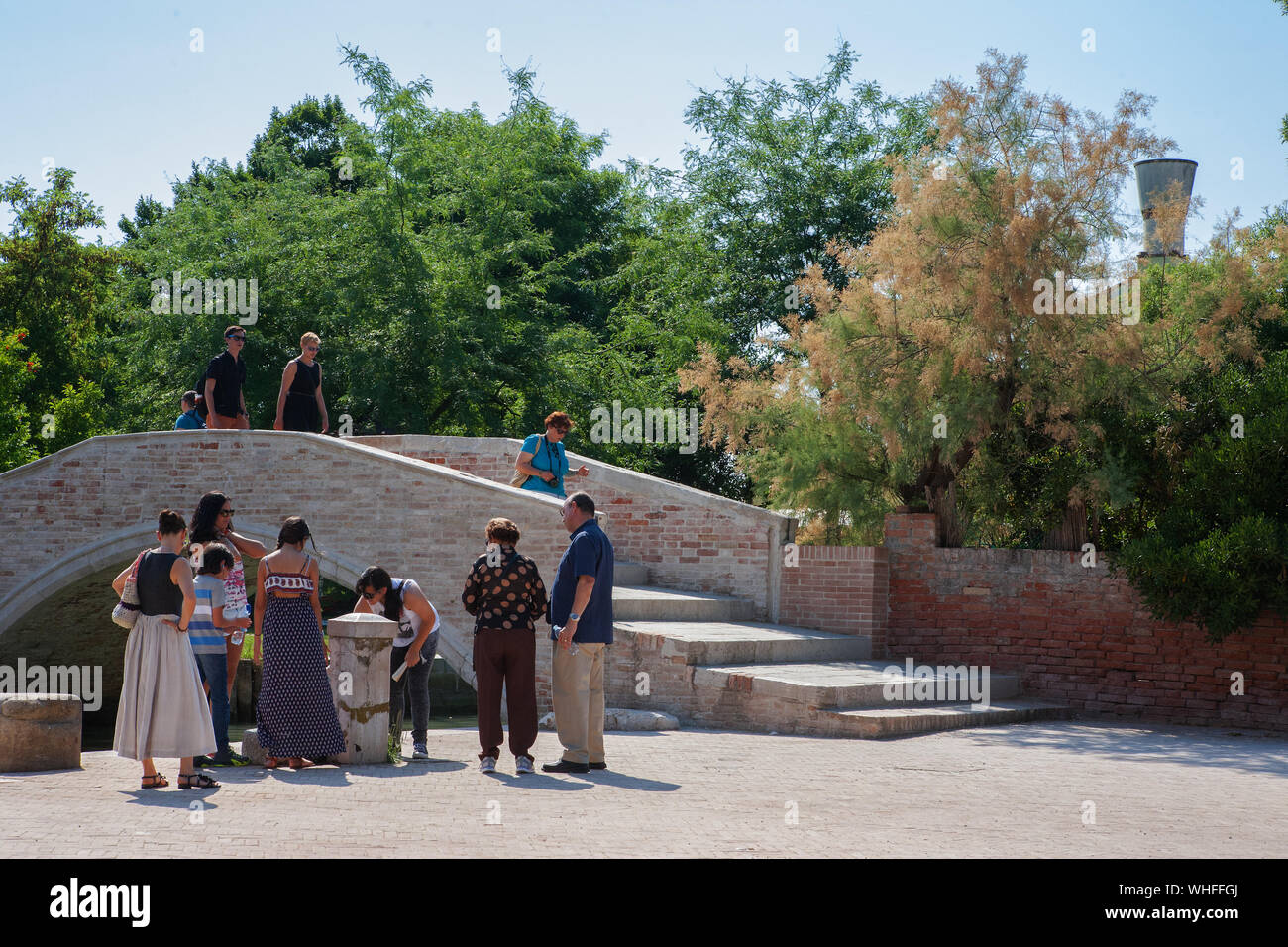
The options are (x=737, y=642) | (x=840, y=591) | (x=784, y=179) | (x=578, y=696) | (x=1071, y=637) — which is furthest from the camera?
(x=784, y=179)

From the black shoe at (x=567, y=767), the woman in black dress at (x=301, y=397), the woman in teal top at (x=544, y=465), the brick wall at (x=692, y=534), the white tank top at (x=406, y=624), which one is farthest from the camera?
the woman in black dress at (x=301, y=397)

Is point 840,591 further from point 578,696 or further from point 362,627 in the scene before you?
point 362,627

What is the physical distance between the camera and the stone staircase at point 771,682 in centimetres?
1032

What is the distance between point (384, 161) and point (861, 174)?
28.6 feet

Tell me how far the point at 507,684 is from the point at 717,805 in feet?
6.12

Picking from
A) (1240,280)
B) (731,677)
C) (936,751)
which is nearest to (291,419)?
(731,677)

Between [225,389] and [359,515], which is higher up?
[225,389]

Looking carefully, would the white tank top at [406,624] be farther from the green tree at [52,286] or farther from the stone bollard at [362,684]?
the green tree at [52,286]

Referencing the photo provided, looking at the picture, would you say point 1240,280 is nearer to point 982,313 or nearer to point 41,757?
point 982,313

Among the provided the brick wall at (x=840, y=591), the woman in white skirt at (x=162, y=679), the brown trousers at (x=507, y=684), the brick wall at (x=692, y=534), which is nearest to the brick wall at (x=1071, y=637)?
the brick wall at (x=840, y=591)

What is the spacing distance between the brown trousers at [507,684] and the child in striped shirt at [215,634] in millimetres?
1741

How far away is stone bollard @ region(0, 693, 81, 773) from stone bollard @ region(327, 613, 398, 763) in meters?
1.71

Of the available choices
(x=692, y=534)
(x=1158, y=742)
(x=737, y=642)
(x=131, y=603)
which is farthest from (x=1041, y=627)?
(x=131, y=603)

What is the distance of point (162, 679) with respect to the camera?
7.34 meters
